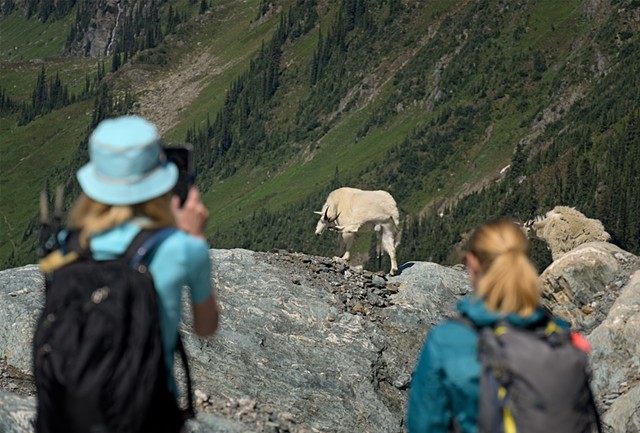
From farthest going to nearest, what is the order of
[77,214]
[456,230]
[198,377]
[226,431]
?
1. [456,230]
2. [198,377]
3. [226,431]
4. [77,214]

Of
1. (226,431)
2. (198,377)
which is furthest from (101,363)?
(198,377)

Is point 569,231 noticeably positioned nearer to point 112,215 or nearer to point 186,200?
point 186,200

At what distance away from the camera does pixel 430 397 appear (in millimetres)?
7637

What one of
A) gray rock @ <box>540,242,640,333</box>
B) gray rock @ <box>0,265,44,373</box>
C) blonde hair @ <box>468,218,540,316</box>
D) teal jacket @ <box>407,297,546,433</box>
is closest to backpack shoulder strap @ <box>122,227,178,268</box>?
teal jacket @ <box>407,297,546,433</box>

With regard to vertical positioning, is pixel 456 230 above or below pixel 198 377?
below

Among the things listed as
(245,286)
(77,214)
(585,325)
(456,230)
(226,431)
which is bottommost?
(456,230)

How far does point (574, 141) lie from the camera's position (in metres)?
186

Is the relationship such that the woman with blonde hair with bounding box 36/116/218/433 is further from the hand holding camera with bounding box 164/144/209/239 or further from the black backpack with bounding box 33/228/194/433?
the hand holding camera with bounding box 164/144/209/239

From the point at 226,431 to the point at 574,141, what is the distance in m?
176

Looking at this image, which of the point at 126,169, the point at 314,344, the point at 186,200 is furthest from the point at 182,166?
the point at 314,344

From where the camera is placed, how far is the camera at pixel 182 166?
7.64 meters

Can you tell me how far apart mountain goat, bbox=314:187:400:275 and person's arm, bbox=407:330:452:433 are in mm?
21751

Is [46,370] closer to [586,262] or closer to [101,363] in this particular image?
Answer: [101,363]

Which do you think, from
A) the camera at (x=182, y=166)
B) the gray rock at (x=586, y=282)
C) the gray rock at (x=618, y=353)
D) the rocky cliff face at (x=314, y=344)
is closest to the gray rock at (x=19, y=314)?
the rocky cliff face at (x=314, y=344)
